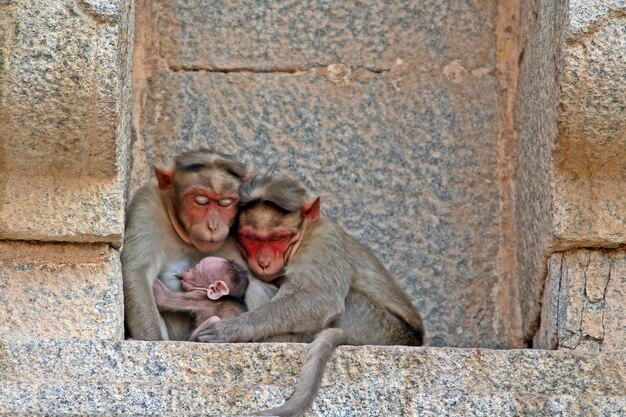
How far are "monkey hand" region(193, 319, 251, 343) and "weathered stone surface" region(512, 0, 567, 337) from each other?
1053 mm

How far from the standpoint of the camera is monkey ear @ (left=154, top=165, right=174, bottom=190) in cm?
549

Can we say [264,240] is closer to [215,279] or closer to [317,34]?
[215,279]

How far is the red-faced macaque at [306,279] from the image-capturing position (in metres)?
5.29

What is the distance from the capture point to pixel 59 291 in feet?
15.8

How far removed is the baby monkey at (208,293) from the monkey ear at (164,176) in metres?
0.32

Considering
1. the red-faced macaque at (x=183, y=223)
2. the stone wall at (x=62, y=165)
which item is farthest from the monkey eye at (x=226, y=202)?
the stone wall at (x=62, y=165)

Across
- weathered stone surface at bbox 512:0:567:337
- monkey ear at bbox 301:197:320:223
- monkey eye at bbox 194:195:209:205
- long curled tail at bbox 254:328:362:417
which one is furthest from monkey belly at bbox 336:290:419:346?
long curled tail at bbox 254:328:362:417

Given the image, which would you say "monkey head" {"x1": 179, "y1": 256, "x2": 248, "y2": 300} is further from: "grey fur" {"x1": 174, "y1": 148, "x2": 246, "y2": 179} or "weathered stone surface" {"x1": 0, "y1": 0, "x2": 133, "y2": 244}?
"weathered stone surface" {"x1": 0, "y1": 0, "x2": 133, "y2": 244}

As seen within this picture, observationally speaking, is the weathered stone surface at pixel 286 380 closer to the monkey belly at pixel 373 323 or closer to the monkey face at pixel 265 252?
the monkey face at pixel 265 252

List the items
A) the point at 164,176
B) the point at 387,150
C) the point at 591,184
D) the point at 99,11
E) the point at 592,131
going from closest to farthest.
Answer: the point at 99,11
the point at 592,131
the point at 591,184
the point at 164,176
the point at 387,150

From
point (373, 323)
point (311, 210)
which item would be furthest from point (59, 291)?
point (373, 323)

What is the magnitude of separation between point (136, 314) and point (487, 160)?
1686 mm

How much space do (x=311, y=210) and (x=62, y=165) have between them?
110 centimetres

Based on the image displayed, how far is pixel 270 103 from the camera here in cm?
608
